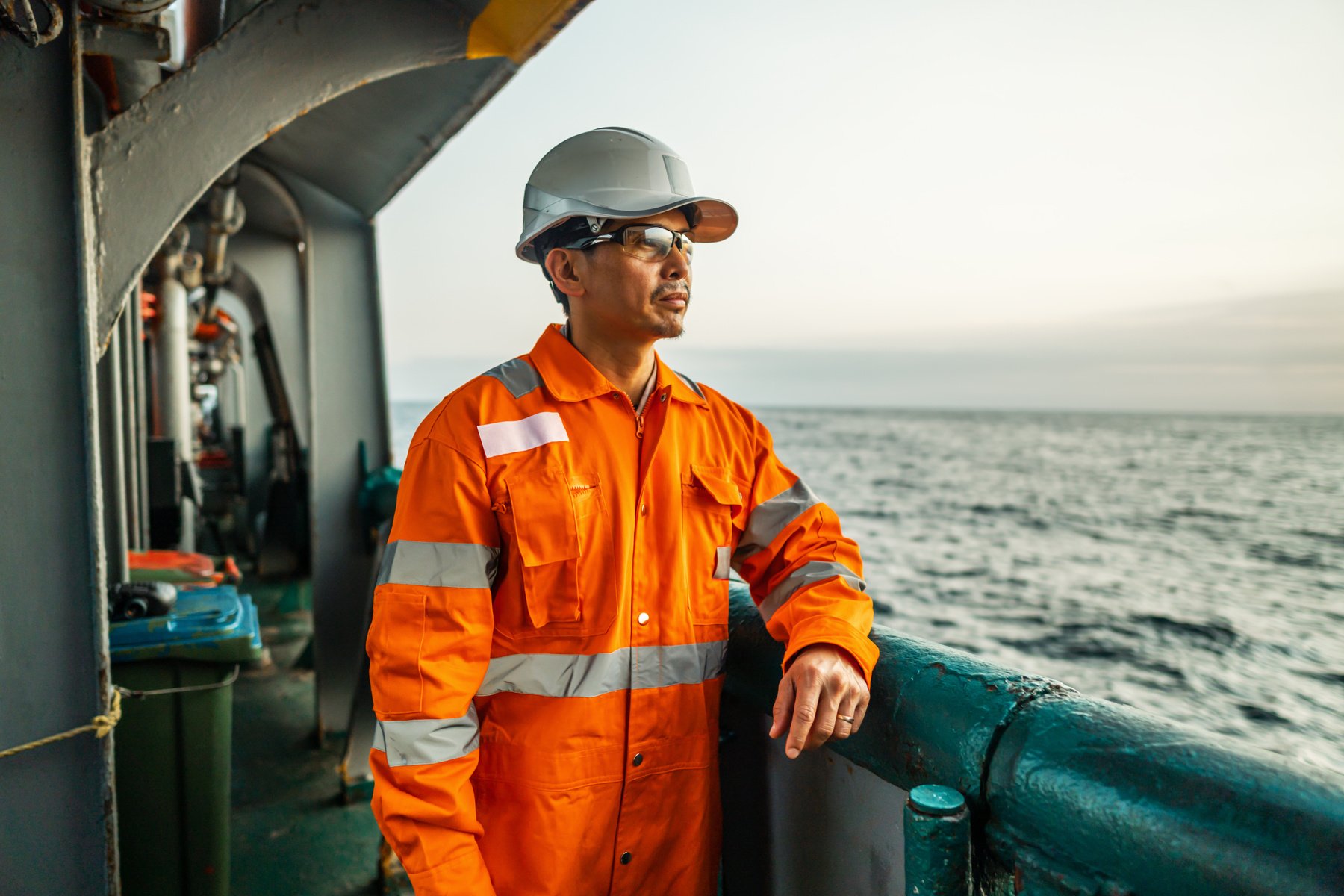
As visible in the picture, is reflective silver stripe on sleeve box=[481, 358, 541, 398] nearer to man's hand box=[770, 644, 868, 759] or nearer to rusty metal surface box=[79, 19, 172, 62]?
man's hand box=[770, 644, 868, 759]

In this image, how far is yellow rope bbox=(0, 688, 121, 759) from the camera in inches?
64.2

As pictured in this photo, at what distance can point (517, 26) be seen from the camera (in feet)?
7.59

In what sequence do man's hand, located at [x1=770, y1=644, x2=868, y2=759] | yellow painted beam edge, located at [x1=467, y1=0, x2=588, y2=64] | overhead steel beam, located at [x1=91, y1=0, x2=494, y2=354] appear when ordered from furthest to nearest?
yellow painted beam edge, located at [x1=467, y1=0, x2=588, y2=64], overhead steel beam, located at [x1=91, y1=0, x2=494, y2=354], man's hand, located at [x1=770, y1=644, x2=868, y2=759]

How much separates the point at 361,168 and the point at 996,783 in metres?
3.37

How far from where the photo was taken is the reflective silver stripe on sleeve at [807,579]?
1450mm

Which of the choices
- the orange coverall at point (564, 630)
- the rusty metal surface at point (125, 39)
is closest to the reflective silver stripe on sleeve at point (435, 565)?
the orange coverall at point (564, 630)

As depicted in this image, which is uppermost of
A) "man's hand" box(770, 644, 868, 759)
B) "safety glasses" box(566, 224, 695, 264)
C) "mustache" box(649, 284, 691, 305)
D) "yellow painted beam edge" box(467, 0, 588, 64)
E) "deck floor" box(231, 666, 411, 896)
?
"yellow painted beam edge" box(467, 0, 588, 64)

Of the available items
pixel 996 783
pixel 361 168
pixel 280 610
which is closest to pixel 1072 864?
pixel 996 783

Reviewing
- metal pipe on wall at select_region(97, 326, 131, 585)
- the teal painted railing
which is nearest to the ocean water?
the teal painted railing

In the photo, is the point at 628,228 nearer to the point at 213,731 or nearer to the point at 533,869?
the point at 533,869

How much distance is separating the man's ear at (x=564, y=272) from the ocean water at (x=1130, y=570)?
113cm

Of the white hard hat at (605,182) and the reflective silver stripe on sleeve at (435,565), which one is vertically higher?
the white hard hat at (605,182)

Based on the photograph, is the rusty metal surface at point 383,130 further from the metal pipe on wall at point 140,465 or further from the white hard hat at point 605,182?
the metal pipe on wall at point 140,465

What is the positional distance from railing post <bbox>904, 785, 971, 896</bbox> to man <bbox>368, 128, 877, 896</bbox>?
0.19m
